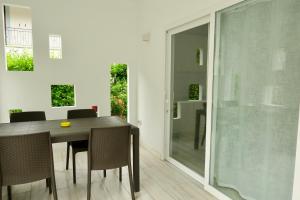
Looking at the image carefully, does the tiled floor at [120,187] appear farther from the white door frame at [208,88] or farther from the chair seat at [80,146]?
the chair seat at [80,146]

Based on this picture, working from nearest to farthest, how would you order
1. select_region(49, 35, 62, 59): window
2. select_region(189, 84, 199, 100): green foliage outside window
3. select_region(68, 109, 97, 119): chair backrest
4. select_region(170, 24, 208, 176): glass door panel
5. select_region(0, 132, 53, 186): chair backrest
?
select_region(0, 132, 53, 186): chair backrest < select_region(170, 24, 208, 176): glass door panel < select_region(189, 84, 199, 100): green foliage outside window < select_region(68, 109, 97, 119): chair backrest < select_region(49, 35, 62, 59): window

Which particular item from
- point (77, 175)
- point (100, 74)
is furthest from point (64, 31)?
point (77, 175)

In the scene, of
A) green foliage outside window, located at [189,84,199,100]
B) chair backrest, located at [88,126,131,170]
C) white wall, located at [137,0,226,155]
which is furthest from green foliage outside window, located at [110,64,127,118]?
chair backrest, located at [88,126,131,170]

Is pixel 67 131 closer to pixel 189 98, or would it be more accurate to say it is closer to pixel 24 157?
pixel 24 157

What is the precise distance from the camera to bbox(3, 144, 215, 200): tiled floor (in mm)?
2494

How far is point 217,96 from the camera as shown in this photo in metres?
2.45

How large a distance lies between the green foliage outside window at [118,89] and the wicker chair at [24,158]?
2.63 m

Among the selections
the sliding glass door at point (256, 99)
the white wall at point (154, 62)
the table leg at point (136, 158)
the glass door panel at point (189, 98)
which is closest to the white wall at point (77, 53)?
the white wall at point (154, 62)

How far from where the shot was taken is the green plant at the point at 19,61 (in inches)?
147

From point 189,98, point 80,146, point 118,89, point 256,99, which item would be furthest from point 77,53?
point 256,99

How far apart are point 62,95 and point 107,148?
7.63 ft

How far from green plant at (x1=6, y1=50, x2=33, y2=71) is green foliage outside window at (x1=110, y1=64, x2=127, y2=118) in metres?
1.52

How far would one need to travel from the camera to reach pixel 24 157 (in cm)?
193

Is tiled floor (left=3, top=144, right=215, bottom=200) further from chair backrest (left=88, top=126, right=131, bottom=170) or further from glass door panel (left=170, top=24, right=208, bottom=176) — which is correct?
chair backrest (left=88, top=126, right=131, bottom=170)
